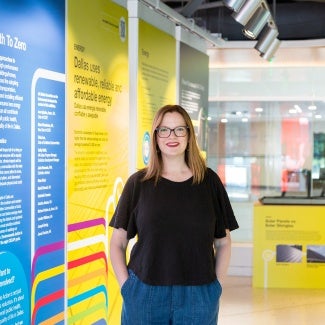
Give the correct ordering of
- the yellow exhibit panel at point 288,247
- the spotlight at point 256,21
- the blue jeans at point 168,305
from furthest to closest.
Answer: the yellow exhibit panel at point 288,247, the spotlight at point 256,21, the blue jeans at point 168,305

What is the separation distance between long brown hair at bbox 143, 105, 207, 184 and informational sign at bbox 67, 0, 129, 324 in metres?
1.29

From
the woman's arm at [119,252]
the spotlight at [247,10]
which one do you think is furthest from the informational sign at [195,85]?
the woman's arm at [119,252]

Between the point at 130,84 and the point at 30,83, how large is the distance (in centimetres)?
193

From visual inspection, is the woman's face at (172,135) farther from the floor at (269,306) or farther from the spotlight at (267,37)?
the spotlight at (267,37)

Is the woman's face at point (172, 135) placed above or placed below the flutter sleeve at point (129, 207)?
above

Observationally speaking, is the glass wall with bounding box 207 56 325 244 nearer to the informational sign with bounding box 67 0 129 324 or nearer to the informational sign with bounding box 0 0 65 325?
the informational sign with bounding box 67 0 129 324

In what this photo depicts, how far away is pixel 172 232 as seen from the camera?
293 cm

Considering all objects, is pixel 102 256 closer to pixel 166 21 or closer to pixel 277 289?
pixel 166 21

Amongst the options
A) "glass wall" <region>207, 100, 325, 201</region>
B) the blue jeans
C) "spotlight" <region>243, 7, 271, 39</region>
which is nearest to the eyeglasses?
the blue jeans

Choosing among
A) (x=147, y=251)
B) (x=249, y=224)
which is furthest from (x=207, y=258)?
(x=249, y=224)

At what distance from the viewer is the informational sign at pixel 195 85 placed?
23.6 ft

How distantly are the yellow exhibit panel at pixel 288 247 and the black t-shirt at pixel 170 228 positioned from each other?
A: 212 inches

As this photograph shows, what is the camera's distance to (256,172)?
10492mm

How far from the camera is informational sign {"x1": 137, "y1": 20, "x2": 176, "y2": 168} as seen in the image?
5703mm
